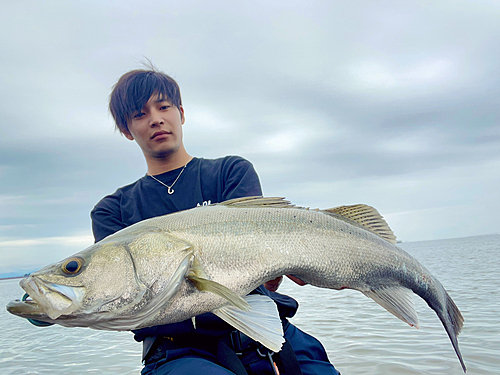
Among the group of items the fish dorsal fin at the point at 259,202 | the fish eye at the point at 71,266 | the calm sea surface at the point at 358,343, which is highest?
the fish dorsal fin at the point at 259,202

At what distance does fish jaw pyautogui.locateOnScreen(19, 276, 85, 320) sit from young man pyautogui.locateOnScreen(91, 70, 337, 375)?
0.77m

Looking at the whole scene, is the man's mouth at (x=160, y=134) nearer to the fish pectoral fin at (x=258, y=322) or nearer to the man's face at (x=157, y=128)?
the man's face at (x=157, y=128)

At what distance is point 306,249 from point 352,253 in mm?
301

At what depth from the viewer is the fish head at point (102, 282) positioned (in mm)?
1638

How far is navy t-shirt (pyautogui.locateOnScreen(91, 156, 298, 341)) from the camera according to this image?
9.42 feet

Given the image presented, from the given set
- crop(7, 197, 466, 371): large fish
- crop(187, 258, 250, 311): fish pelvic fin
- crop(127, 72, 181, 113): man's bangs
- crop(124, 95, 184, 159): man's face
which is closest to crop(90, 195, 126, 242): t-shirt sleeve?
crop(124, 95, 184, 159): man's face

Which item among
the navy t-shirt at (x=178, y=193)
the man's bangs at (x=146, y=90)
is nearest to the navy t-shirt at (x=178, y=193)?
the navy t-shirt at (x=178, y=193)

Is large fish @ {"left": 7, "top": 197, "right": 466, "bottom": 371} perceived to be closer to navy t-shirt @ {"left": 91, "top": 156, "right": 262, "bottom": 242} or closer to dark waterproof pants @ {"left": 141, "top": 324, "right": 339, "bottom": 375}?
dark waterproof pants @ {"left": 141, "top": 324, "right": 339, "bottom": 375}

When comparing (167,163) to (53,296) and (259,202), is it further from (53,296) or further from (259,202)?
(53,296)

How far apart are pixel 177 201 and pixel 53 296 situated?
1.35 metres

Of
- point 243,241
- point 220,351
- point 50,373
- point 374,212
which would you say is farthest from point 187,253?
point 50,373

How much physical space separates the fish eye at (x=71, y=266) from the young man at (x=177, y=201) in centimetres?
79

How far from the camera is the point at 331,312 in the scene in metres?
8.67

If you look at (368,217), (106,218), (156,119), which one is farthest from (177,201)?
(368,217)
